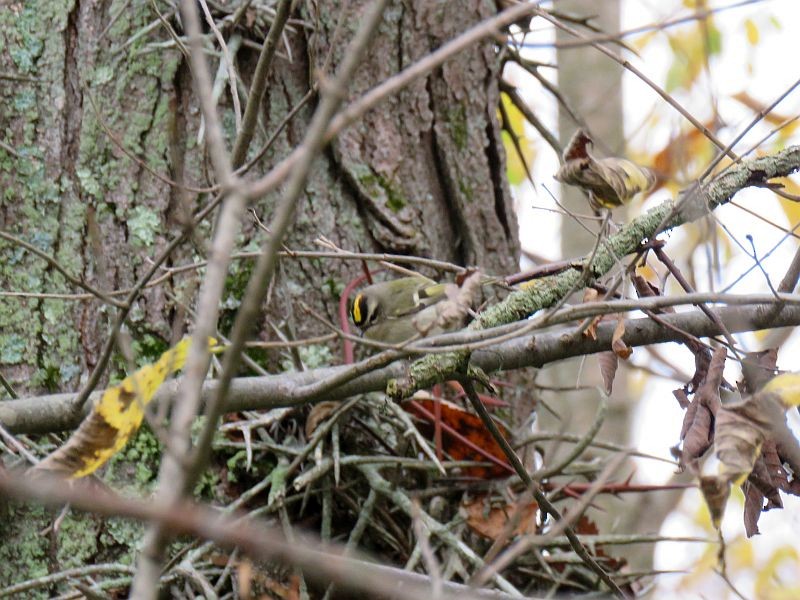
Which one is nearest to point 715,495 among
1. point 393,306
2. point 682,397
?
point 682,397

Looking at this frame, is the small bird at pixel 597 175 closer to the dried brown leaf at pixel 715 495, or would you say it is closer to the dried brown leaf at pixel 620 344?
the dried brown leaf at pixel 620 344

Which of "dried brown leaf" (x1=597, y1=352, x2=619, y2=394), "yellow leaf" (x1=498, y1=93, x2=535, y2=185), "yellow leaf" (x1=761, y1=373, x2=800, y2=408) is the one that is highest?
"yellow leaf" (x1=498, y1=93, x2=535, y2=185)

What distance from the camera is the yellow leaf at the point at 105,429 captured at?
58.5 inches

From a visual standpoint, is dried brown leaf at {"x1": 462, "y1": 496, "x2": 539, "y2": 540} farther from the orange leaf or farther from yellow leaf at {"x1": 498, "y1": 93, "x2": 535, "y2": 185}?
yellow leaf at {"x1": 498, "y1": 93, "x2": 535, "y2": 185}

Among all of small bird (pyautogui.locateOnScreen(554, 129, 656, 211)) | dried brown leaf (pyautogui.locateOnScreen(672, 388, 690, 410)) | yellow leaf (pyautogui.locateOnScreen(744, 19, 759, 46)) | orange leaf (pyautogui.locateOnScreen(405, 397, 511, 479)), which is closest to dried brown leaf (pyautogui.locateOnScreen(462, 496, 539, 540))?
orange leaf (pyautogui.locateOnScreen(405, 397, 511, 479))

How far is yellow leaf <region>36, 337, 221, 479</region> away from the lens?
58.5 inches

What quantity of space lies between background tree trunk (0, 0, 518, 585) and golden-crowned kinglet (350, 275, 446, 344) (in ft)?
0.48

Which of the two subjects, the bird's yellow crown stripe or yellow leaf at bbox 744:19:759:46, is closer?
the bird's yellow crown stripe

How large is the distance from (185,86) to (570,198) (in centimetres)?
269

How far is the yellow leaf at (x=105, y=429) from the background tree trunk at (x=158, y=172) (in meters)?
0.74

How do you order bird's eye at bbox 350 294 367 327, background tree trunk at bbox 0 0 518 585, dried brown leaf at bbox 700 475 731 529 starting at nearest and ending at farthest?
dried brown leaf at bbox 700 475 731 529, background tree trunk at bbox 0 0 518 585, bird's eye at bbox 350 294 367 327

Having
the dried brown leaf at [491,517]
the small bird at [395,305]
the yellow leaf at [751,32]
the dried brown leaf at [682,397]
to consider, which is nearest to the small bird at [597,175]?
the dried brown leaf at [682,397]

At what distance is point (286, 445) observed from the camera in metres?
2.47

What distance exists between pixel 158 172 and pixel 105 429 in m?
1.16
